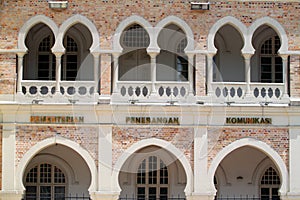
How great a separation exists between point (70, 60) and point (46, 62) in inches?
36.1

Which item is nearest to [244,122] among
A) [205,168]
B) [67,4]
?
[205,168]

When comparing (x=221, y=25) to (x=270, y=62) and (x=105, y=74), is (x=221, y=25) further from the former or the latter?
(x=105, y=74)

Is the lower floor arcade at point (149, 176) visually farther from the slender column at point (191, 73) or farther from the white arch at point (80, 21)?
the white arch at point (80, 21)

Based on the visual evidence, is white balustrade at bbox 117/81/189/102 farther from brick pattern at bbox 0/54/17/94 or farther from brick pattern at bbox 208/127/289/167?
brick pattern at bbox 0/54/17/94

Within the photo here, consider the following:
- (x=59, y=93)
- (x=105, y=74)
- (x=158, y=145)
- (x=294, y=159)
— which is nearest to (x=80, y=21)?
(x=105, y=74)

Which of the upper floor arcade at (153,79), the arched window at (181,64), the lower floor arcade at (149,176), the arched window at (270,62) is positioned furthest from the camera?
the arched window at (270,62)

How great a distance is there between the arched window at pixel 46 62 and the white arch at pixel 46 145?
394cm

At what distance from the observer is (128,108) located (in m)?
25.5

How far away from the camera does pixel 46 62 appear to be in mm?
28797

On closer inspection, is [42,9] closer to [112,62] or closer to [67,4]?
[67,4]

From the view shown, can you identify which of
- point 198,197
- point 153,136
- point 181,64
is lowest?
point 198,197

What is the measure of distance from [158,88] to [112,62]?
1804 mm

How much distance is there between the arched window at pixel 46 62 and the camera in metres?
28.7

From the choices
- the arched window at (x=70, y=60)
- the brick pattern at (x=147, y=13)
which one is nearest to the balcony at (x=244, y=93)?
the brick pattern at (x=147, y=13)
